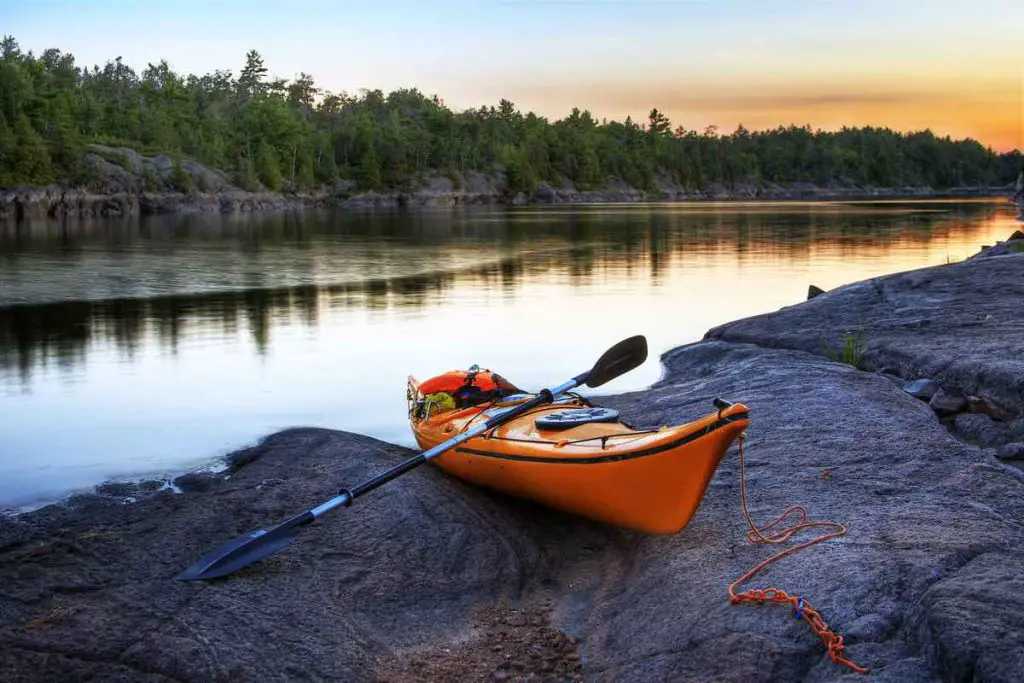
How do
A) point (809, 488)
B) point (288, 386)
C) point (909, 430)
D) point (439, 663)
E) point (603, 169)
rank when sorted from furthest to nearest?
point (603, 169)
point (288, 386)
point (909, 430)
point (809, 488)
point (439, 663)

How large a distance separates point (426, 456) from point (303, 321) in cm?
1248

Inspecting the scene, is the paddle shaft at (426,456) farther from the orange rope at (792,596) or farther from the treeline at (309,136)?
the treeline at (309,136)

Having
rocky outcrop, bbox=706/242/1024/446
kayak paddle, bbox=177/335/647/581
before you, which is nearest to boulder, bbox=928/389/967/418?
rocky outcrop, bbox=706/242/1024/446

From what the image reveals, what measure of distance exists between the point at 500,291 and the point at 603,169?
139183 mm

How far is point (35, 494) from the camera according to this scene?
8297 mm

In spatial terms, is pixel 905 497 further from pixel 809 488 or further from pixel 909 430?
pixel 909 430

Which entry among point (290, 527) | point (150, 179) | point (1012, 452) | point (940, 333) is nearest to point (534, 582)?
point (290, 527)

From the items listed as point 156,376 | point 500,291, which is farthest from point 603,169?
point 156,376

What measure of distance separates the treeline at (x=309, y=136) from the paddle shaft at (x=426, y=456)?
74.7m

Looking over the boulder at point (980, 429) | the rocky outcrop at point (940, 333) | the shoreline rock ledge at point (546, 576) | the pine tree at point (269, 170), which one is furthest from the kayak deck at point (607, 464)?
the pine tree at point (269, 170)

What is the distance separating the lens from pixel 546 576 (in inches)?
255

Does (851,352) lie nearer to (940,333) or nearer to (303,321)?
(940,333)

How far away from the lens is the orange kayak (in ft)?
19.2

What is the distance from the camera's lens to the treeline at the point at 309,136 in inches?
3280
